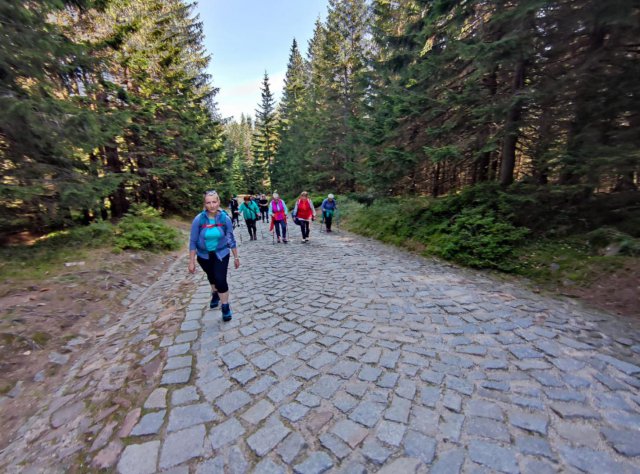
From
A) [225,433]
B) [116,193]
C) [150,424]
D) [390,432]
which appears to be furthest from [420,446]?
[116,193]

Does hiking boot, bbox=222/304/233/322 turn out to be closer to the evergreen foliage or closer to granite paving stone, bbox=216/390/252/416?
granite paving stone, bbox=216/390/252/416

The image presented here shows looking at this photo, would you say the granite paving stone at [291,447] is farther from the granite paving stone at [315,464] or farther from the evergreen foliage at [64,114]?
the evergreen foliage at [64,114]

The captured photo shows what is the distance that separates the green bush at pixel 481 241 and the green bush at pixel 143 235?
983 cm

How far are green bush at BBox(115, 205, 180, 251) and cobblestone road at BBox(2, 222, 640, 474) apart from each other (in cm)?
573

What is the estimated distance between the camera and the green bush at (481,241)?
6988 millimetres

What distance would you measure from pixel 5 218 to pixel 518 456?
417 inches

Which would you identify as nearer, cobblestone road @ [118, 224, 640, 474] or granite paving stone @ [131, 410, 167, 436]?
cobblestone road @ [118, 224, 640, 474]

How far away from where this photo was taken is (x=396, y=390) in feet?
9.71

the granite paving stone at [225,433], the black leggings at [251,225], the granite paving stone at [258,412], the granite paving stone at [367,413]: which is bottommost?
the granite paving stone at [225,433]

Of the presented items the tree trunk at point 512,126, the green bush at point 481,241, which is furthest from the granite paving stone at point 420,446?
the tree trunk at point 512,126

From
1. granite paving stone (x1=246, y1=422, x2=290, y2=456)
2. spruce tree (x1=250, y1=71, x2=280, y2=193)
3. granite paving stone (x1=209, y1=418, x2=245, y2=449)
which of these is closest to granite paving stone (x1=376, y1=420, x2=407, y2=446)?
granite paving stone (x1=246, y1=422, x2=290, y2=456)

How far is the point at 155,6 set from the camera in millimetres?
15438

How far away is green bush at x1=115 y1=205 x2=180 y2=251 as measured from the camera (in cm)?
909

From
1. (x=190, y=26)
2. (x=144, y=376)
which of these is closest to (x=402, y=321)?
(x=144, y=376)
